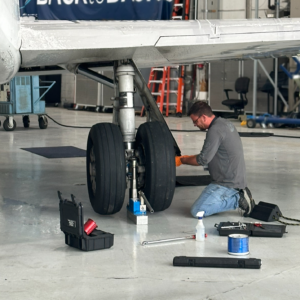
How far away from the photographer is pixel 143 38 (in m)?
5.03

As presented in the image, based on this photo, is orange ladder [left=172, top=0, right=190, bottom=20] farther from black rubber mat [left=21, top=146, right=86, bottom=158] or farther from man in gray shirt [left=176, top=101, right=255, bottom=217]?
man in gray shirt [left=176, top=101, right=255, bottom=217]

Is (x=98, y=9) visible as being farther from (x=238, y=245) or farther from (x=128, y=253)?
(x=238, y=245)

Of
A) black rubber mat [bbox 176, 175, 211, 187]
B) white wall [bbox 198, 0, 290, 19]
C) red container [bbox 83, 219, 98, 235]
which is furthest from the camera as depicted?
white wall [bbox 198, 0, 290, 19]

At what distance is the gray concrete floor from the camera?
3549 millimetres

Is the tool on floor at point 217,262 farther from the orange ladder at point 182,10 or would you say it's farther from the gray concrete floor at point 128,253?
the orange ladder at point 182,10

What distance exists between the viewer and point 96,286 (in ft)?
11.9

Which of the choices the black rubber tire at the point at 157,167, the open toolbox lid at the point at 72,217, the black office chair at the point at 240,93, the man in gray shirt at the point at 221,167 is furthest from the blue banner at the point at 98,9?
the open toolbox lid at the point at 72,217

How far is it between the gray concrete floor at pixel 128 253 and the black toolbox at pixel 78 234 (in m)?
0.06

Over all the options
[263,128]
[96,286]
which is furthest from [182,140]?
[96,286]

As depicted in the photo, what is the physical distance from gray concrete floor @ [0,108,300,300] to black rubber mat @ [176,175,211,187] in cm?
→ 18

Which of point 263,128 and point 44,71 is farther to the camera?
point 263,128

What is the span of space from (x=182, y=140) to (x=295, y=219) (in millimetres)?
6576

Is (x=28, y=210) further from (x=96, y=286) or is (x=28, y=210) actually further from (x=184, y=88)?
(x=184, y=88)

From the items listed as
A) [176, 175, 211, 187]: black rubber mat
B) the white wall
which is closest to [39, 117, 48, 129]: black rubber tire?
the white wall
